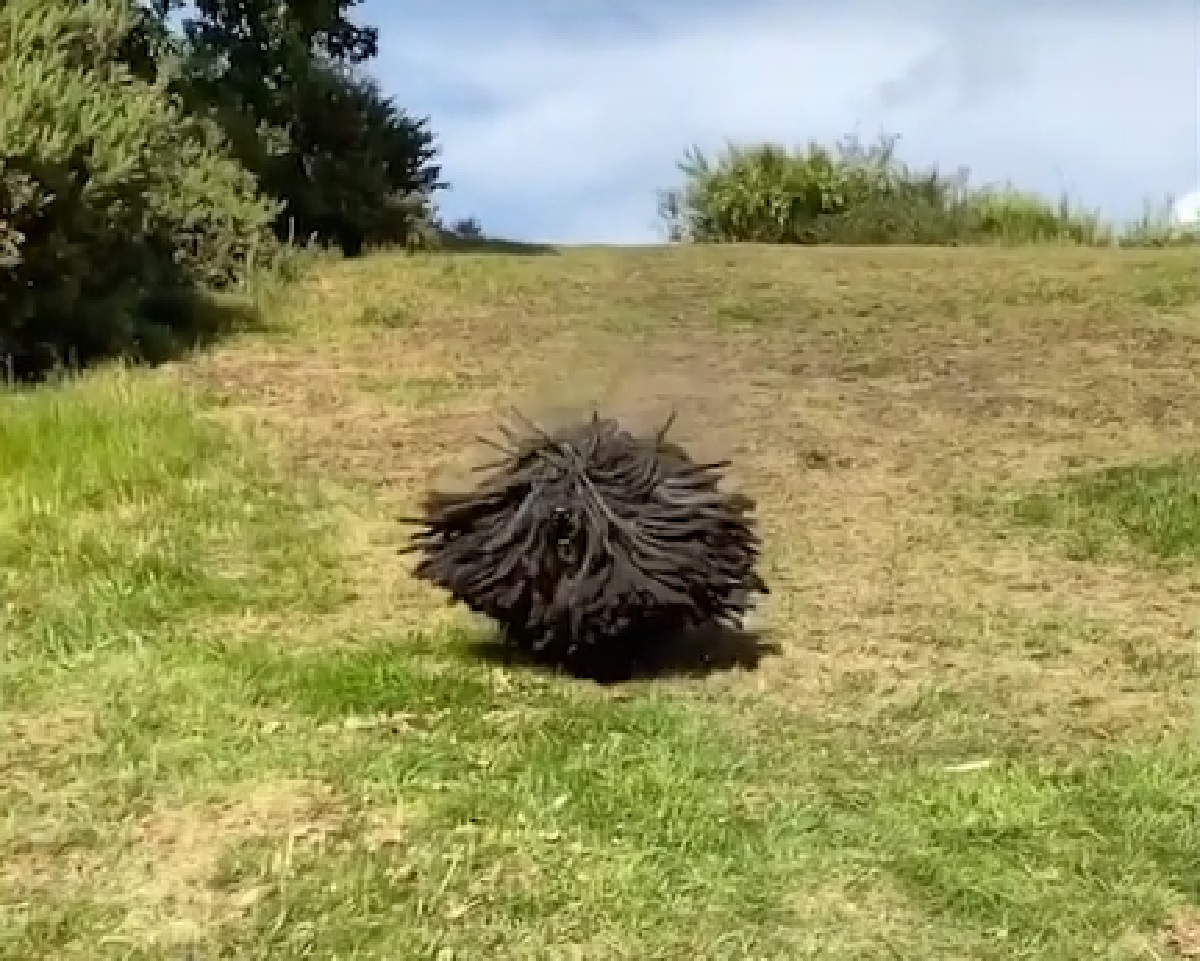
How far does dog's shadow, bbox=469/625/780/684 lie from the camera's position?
5754mm

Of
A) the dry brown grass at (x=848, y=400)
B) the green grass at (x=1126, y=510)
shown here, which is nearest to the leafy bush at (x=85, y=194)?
the dry brown grass at (x=848, y=400)

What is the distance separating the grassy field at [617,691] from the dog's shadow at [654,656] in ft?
0.09

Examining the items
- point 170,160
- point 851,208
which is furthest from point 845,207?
point 170,160

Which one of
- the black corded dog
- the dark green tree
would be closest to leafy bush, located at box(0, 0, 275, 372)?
the dark green tree

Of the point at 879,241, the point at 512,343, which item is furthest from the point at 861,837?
the point at 879,241

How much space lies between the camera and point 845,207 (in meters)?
15.6

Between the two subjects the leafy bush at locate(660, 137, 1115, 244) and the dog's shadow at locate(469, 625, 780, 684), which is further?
the leafy bush at locate(660, 137, 1115, 244)

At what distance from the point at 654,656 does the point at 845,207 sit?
33.5 ft

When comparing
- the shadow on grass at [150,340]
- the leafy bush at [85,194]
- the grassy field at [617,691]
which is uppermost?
the leafy bush at [85,194]

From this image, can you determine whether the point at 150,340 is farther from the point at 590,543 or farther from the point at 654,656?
the point at 590,543

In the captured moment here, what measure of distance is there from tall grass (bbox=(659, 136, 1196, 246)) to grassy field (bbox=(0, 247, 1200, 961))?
5438mm

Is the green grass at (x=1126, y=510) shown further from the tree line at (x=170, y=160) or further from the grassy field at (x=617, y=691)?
the tree line at (x=170, y=160)

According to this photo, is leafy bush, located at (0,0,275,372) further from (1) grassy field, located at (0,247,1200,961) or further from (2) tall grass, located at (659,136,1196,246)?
(2) tall grass, located at (659,136,1196,246)

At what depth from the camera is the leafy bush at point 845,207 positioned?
49.6 ft
